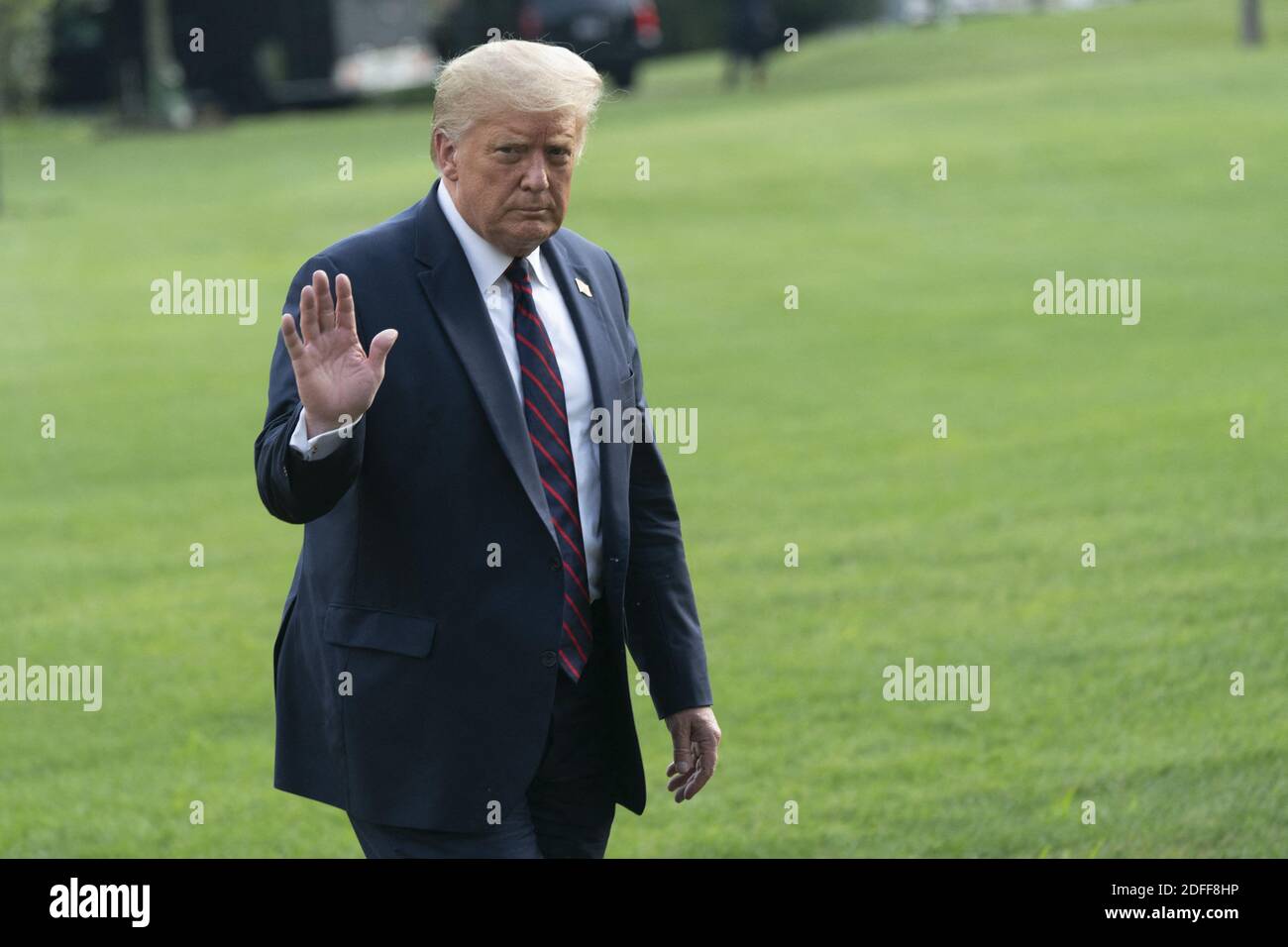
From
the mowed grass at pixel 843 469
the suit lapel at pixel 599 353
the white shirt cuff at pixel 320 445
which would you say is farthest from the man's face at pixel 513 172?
the mowed grass at pixel 843 469

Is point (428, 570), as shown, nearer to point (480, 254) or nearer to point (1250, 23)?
point (480, 254)

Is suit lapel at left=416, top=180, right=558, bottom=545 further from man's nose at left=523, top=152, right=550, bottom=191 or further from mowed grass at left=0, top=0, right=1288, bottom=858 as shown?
mowed grass at left=0, top=0, right=1288, bottom=858

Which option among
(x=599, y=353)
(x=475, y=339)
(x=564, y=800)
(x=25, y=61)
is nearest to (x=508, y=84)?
(x=475, y=339)

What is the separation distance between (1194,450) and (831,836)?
21.5 feet

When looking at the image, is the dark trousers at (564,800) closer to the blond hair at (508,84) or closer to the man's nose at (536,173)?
the man's nose at (536,173)

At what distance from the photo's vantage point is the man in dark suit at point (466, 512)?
357 centimetres

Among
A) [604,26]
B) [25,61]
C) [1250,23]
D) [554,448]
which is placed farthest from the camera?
[25,61]

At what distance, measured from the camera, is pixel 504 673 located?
144 inches

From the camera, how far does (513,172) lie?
3.58 metres

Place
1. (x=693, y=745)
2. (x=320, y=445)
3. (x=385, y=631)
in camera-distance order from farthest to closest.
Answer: (x=693, y=745)
(x=385, y=631)
(x=320, y=445)

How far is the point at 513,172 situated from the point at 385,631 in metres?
0.94

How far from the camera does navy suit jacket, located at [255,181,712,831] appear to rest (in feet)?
11.8

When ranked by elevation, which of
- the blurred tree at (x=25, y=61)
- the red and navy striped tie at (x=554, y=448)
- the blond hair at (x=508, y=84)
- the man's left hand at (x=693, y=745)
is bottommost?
the blurred tree at (x=25, y=61)

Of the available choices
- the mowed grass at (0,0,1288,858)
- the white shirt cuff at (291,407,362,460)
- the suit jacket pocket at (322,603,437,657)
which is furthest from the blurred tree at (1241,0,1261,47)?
the white shirt cuff at (291,407,362,460)
